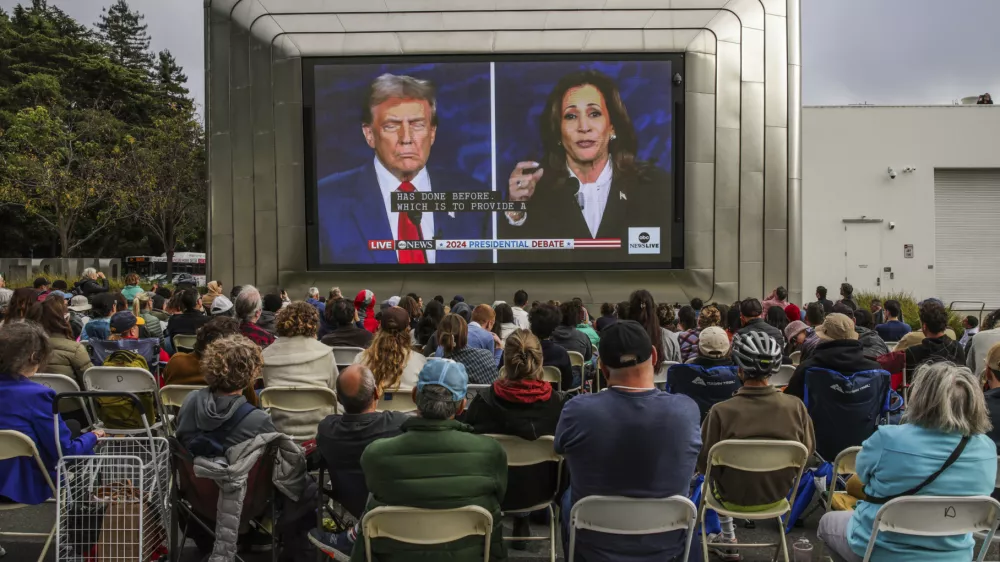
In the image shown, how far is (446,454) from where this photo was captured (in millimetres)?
2738

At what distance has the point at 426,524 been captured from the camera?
2.68m

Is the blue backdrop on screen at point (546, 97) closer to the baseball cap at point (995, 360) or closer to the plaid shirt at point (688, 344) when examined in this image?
the plaid shirt at point (688, 344)

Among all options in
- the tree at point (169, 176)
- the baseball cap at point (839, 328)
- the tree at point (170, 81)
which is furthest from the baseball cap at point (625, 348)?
the tree at point (170, 81)

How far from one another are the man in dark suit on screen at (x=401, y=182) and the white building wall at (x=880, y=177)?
36.9 feet

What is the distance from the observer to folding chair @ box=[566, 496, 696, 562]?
2811mm

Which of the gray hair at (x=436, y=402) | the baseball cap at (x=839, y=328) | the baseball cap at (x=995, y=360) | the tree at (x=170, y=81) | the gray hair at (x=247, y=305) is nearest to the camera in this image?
the gray hair at (x=436, y=402)

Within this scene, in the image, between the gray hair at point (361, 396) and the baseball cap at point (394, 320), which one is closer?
the gray hair at point (361, 396)

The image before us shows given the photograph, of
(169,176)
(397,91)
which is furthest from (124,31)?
(397,91)

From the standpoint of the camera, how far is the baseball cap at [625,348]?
9.59 feet

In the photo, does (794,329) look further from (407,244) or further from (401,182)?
(401,182)

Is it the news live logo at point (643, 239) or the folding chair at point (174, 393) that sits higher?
the news live logo at point (643, 239)

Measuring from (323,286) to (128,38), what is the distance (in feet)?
150

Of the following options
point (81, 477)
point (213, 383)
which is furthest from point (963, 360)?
point (81, 477)

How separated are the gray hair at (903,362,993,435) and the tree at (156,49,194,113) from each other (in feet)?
126
